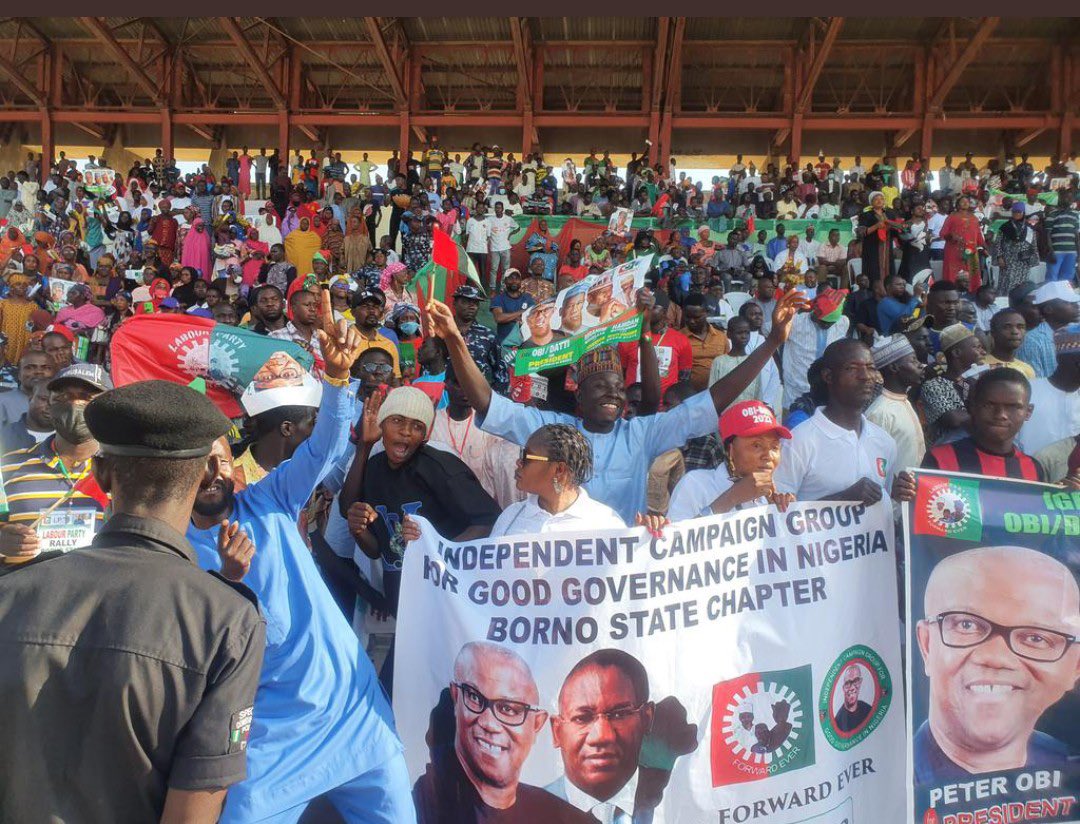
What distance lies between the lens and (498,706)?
294 cm

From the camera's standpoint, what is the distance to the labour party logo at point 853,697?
307 centimetres

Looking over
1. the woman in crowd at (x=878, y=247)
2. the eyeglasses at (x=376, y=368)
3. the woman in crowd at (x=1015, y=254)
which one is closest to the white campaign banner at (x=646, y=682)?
the eyeglasses at (x=376, y=368)

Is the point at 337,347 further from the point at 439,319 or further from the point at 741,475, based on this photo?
the point at 741,475

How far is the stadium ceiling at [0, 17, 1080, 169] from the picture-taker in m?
20.0

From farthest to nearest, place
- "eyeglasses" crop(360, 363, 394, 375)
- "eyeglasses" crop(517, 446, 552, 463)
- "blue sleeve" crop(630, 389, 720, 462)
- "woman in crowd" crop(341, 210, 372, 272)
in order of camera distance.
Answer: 1. "woman in crowd" crop(341, 210, 372, 272)
2. "eyeglasses" crop(360, 363, 394, 375)
3. "blue sleeve" crop(630, 389, 720, 462)
4. "eyeglasses" crop(517, 446, 552, 463)

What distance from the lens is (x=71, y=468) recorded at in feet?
9.92

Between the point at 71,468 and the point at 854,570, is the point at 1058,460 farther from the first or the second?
the point at 71,468

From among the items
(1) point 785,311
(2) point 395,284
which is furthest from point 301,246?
(1) point 785,311

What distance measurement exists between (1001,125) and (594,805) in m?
22.2

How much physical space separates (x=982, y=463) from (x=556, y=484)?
1848 millimetres

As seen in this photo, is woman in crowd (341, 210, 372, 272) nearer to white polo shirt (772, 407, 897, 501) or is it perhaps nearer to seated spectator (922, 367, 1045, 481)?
white polo shirt (772, 407, 897, 501)

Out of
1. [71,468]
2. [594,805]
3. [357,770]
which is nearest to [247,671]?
[357,770]

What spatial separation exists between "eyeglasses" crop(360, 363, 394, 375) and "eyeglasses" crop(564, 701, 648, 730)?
2.88m

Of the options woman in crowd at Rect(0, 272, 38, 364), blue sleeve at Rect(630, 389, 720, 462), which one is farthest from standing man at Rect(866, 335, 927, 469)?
woman in crowd at Rect(0, 272, 38, 364)
